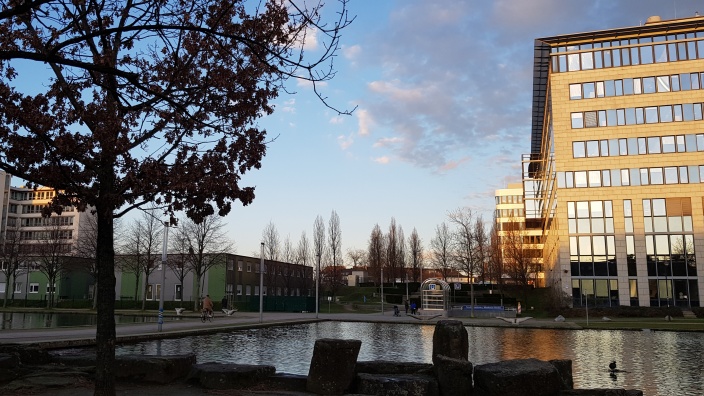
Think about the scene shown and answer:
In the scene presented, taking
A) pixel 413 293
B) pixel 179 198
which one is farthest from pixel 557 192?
pixel 179 198

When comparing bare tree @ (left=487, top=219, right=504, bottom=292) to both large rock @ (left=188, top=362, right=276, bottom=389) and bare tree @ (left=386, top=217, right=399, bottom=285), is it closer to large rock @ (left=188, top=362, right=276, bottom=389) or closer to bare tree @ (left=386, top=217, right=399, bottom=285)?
bare tree @ (left=386, top=217, right=399, bottom=285)

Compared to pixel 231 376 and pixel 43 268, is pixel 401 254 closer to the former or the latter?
pixel 43 268

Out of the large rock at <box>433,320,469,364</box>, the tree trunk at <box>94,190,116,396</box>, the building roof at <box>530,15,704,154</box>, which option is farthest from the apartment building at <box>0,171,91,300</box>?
the building roof at <box>530,15,704,154</box>

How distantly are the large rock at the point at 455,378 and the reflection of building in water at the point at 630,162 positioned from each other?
52.5m

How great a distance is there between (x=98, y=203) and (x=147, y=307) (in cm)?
5605

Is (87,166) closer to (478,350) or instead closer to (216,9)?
(216,9)

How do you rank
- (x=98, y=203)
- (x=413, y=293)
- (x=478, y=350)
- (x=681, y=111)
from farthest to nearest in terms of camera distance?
(x=413, y=293) < (x=681, y=111) < (x=478, y=350) < (x=98, y=203)

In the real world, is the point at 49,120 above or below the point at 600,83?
below

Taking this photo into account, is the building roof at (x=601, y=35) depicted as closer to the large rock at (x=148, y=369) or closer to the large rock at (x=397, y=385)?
the large rock at (x=397, y=385)

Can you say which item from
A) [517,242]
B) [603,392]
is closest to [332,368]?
[603,392]

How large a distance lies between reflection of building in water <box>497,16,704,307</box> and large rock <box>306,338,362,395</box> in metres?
53.2

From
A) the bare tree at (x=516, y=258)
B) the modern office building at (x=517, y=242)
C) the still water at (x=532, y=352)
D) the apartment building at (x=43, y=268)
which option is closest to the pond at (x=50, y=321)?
the apartment building at (x=43, y=268)

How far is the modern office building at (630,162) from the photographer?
2304 inches

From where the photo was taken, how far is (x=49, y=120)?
318 inches
